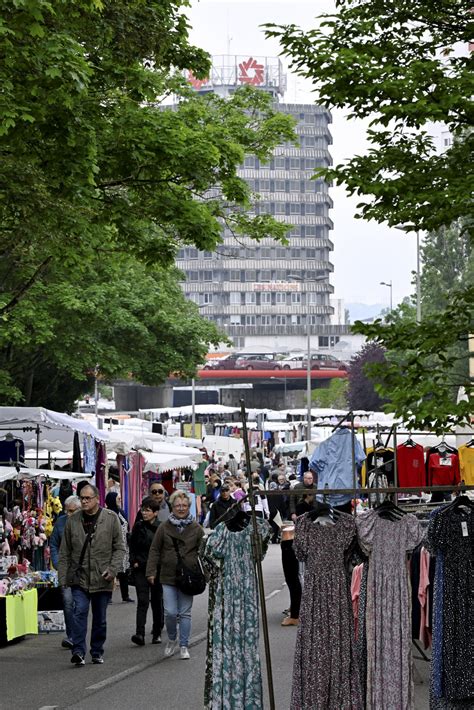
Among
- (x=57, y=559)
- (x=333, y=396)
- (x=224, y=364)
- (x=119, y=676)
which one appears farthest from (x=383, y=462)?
(x=224, y=364)

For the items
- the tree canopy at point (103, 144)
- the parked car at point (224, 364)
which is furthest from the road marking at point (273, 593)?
the parked car at point (224, 364)

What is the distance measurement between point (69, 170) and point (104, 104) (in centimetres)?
183

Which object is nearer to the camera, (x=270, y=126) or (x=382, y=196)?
(x=382, y=196)

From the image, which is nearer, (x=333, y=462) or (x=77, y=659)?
(x=77, y=659)

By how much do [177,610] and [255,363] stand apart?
13743 centimetres

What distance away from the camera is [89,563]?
1437 cm

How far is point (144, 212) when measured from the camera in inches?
682

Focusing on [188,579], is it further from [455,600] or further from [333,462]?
[455,600]

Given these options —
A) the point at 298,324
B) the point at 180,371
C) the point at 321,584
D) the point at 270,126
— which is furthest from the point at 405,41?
the point at 298,324

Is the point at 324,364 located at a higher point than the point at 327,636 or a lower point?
higher

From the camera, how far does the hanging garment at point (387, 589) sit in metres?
9.82

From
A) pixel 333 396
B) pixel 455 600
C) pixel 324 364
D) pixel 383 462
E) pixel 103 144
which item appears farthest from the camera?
pixel 324 364

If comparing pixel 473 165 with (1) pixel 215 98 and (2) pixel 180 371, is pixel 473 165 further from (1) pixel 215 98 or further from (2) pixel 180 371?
(2) pixel 180 371

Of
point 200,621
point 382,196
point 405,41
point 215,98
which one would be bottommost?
point 200,621
